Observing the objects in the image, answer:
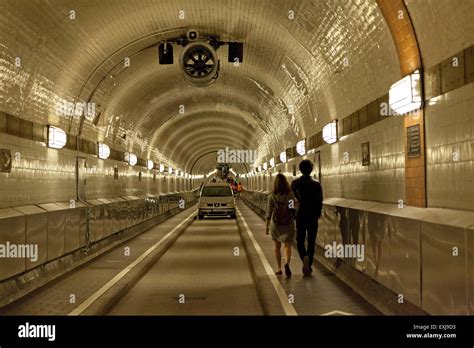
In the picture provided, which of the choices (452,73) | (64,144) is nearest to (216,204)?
(64,144)

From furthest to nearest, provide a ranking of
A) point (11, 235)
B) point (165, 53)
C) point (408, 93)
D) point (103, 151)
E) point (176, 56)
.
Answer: point (176, 56), point (103, 151), point (165, 53), point (11, 235), point (408, 93)

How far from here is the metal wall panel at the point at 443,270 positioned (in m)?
5.36

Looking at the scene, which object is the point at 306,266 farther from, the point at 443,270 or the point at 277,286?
the point at 443,270

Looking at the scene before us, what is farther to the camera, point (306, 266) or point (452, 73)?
point (306, 266)

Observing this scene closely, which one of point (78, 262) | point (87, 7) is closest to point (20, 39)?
point (87, 7)

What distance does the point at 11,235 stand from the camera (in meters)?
8.92

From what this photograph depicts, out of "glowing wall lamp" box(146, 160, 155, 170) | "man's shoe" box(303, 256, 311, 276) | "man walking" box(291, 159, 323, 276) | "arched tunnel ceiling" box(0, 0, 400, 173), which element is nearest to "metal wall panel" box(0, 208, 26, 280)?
"arched tunnel ceiling" box(0, 0, 400, 173)

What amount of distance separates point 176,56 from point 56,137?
6.45 meters

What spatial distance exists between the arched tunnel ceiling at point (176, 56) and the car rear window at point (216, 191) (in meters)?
8.94

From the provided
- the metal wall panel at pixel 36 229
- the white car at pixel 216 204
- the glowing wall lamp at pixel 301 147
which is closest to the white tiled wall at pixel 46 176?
the metal wall panel at pixel 36 229

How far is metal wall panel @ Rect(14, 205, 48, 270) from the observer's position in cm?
980

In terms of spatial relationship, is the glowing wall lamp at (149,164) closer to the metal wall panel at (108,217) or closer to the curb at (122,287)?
the metal wall panel at (108,217)

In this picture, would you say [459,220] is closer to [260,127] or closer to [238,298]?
[238,298]
